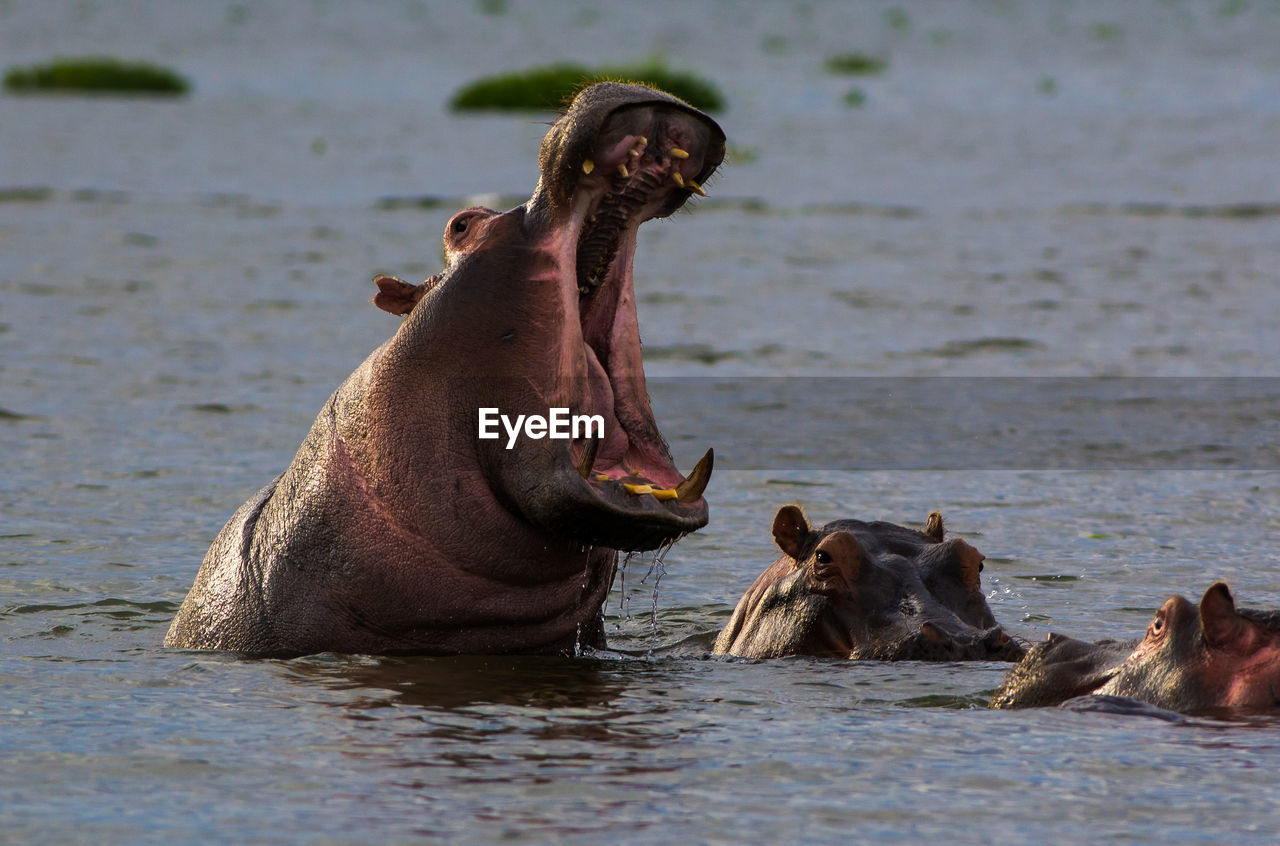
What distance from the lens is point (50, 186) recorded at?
25.4m

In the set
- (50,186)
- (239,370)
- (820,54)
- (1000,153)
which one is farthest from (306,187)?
(820,54)

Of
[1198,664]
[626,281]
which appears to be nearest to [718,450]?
[626,281]

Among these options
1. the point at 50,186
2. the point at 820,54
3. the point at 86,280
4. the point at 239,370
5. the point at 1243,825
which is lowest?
the point at 1243,825

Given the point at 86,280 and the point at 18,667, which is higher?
the point at 86,280

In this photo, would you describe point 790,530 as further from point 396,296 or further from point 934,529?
point 396,296

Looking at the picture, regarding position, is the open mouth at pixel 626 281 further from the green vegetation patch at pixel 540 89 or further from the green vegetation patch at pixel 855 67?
the green vegetation patch at pixel 855 67

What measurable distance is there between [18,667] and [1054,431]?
275 inches

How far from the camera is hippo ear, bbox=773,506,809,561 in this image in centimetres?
728

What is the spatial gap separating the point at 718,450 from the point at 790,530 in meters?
4.75

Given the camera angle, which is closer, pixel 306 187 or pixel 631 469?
pixel 631 469

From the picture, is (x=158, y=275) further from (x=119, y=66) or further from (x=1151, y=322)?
(x=119, y=66)

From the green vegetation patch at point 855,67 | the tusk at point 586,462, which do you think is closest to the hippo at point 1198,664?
the tusk at point 586,462

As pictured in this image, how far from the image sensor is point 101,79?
4103 centimetres

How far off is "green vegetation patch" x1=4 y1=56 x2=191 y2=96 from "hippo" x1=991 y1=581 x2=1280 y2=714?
1456 inches
